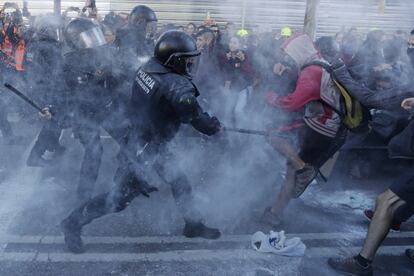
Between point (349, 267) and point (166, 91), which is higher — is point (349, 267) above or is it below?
below

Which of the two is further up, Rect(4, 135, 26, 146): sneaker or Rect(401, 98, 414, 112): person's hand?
Rect(401, 98, 414, 112): person's hand

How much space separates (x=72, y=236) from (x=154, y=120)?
3.24ft

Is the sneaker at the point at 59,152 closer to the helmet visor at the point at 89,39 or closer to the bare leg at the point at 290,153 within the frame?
the helmet visor at the point at 89,39

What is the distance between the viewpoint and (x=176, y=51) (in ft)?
9.31

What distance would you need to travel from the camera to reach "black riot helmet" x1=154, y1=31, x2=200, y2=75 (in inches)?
112

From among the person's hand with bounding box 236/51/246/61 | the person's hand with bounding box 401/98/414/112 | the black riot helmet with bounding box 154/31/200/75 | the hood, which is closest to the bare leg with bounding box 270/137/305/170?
the hood

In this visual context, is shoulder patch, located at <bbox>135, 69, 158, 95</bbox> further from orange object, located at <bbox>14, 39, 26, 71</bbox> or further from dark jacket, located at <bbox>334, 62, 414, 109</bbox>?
orange object, located at <bbox>14, 39, 26, 71</bbox>

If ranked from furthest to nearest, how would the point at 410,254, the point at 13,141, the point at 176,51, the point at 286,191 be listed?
the point at 13,141 < the point at 286,191 < the point at 410,254 < the point at 176,51

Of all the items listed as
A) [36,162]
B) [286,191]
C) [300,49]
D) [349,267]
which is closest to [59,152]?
[36,162]

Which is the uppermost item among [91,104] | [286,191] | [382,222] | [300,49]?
[300,49]

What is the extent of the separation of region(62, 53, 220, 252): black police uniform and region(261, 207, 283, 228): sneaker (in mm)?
983

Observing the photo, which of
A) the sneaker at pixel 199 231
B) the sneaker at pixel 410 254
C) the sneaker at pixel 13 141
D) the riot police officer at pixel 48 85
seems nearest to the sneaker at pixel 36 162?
the riot police officer at pixel 48 85

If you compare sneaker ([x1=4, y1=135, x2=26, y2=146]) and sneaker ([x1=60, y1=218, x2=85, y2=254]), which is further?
sneaker ([x1=4, y1=135, x2=26, y2=146])

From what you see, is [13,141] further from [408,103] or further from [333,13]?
[408,103]
